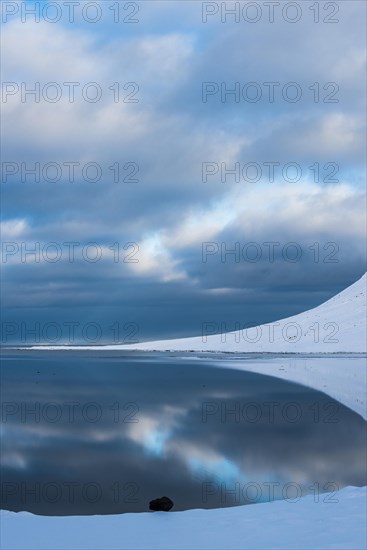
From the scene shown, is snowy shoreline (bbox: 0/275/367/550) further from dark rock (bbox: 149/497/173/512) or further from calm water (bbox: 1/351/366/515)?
calm water (bbox: 1/351/366/515)

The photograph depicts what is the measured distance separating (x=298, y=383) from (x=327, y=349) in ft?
244

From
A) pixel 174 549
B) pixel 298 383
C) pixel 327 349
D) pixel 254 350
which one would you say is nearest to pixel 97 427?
pixel 174 549

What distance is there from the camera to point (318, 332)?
5094 inches

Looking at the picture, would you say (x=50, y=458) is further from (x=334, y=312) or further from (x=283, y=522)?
(x=334, y=312)

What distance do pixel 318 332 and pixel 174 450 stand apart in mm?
113616

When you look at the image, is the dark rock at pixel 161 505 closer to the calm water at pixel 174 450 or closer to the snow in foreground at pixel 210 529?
the snow in foreground at pixel 210 529

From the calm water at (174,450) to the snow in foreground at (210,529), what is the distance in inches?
59.7

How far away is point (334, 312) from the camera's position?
448 ft

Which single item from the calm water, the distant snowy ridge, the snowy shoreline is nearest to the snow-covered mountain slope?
the distant snowy ridge

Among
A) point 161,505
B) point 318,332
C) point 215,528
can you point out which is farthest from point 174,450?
point 318,332

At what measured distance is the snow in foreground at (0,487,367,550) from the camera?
904cm

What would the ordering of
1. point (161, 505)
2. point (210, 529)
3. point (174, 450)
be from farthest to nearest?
point (174, 450) < point (161, 505) < point (210, 529)

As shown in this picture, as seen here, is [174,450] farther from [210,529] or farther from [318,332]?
[318,332]

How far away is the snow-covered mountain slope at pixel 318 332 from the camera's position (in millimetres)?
118188
